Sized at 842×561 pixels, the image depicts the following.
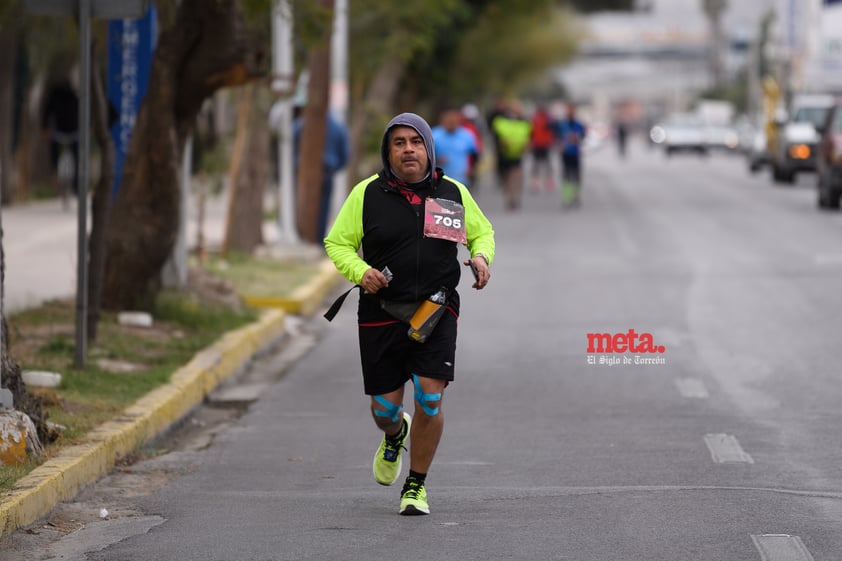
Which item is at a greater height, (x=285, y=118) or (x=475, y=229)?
(x=475, y=229)

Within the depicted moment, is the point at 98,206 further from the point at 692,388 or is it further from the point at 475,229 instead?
the point at 475,229

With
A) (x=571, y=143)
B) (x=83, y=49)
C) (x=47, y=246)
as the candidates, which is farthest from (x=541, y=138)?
(x=83, y=49)

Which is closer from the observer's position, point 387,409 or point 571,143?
point 387,409

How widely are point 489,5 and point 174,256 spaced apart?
2537 cm

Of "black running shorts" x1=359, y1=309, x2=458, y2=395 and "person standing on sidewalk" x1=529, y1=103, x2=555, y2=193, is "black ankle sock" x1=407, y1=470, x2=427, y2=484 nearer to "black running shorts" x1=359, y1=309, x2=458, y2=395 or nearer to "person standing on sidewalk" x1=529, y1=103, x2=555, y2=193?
"black running shorts" x1=359, y1=309, x2=458, y2=395

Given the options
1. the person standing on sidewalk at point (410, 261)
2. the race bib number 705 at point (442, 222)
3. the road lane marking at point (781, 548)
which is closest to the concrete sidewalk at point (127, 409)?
the person standing on sidewalk at point (410, 261)

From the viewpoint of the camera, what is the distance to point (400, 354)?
7625 millimetres

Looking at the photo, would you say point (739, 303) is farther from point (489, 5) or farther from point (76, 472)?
point (489, 5)

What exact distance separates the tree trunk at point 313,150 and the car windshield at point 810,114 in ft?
75.8

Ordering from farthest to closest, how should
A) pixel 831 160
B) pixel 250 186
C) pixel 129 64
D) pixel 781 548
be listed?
pixel 831 160, pixel 250 186, pixel 129 64, pixel 781 548

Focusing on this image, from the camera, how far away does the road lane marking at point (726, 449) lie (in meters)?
8.80

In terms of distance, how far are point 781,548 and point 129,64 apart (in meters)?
9.19

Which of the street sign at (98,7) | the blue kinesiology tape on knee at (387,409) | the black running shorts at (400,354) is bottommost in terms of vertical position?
the blue kinesiology tape on knee at (387,409)

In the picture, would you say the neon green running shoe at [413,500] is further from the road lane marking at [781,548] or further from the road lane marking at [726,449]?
the road lane marking at [726,449]
